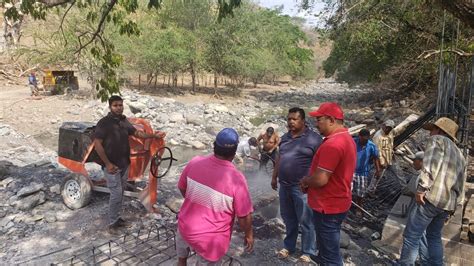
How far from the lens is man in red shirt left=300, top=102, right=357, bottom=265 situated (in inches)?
129

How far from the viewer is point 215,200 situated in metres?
2.77

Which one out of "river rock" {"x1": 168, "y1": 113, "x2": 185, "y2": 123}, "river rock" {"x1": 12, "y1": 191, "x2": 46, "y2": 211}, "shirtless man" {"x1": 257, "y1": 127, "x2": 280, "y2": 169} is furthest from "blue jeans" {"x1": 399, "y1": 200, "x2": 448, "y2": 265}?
"river rock" {"x1": 168, "y1": 113, "x2": 185, "y2": 123}

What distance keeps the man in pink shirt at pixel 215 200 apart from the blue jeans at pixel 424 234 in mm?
1985

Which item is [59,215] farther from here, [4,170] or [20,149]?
[20,149]

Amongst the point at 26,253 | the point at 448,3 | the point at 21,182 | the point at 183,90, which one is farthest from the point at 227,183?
the point at 183,90

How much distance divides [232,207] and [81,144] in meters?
3.83

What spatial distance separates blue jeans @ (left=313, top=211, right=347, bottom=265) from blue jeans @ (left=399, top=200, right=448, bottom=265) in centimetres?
89

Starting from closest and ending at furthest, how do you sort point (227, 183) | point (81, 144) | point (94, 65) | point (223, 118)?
1. point (227, 183)
2. point (81, 144)
3. point (94, 65)
4. point (223, 118)

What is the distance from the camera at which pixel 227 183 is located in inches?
109

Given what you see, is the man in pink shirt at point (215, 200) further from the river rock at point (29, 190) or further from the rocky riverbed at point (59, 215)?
the river rock at point (29, 190)

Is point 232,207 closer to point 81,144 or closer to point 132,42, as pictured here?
point 81,144

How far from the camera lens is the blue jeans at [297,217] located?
4.25 m

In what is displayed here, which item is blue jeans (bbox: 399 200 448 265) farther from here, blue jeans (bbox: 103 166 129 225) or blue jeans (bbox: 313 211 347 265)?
blue jeans (bbox: 103 166 129 225)

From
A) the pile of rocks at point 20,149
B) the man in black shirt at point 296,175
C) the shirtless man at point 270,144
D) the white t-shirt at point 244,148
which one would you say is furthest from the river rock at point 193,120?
the man in black shirt at point 296,175
